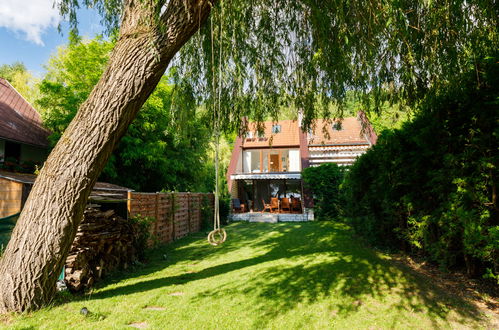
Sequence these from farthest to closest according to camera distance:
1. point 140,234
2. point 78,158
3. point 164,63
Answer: point 140,234 < point 164,63 < point 78,158

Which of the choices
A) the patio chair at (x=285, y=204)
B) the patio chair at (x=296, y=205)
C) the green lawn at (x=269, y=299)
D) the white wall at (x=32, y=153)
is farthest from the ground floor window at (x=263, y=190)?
the green lawn at (x=269, y=299)

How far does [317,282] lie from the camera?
192 inches

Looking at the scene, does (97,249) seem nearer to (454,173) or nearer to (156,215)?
(156,215)

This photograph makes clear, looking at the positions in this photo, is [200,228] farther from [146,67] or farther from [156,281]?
[146,67]

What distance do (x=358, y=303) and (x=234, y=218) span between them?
13.4 m

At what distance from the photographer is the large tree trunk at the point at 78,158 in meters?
3.69

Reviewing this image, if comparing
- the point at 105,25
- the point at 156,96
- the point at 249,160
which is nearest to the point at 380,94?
the point at 105,25

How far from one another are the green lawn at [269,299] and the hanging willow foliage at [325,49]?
9.93 ft

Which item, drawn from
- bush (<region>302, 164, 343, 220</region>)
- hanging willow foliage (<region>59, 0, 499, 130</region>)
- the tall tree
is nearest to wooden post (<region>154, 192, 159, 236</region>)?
hanging willow foliage (<region>59, 0, 499, 130</region>)

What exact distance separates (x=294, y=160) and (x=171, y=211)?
12.1 meters

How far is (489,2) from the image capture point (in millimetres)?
3805

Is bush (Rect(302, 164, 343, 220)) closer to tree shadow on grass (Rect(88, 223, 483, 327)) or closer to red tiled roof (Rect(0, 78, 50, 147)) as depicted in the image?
tree shadow on grass (Rect(88, 223, 483, 327))

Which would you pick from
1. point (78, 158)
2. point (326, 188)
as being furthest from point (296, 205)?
point (78, 158)

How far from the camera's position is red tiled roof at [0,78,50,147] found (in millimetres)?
12088
